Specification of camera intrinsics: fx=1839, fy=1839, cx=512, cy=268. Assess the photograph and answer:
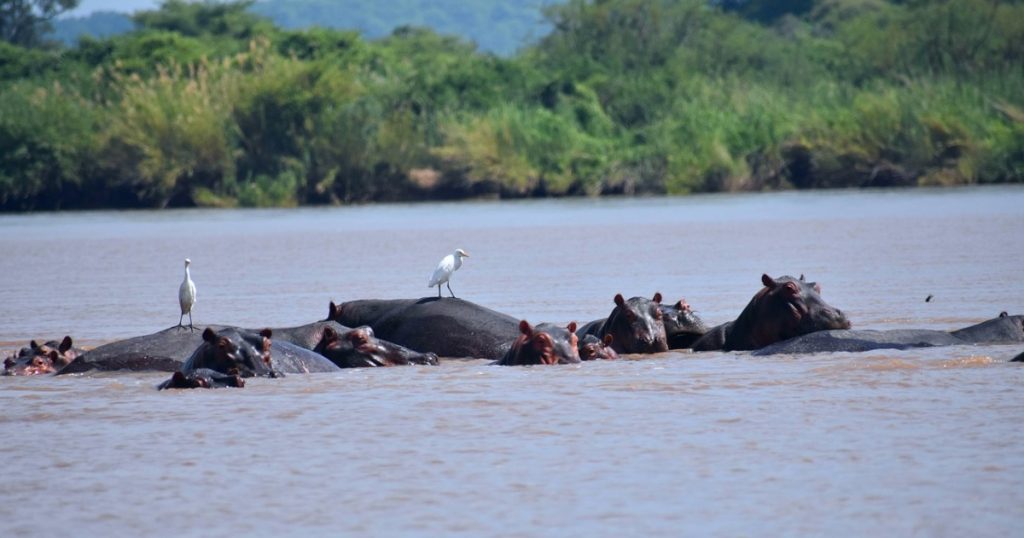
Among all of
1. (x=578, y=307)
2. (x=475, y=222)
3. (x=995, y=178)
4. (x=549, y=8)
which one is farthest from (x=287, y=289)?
(x=549, y=8)

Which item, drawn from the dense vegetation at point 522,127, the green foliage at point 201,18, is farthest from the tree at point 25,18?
the dense vegetation at point 522,127

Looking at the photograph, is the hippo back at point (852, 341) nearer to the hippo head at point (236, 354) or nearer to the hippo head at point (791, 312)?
the hippo head at point (791, 312)

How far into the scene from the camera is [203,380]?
34.1 feet

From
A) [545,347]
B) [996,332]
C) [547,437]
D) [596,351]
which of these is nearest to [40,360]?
[545,347]

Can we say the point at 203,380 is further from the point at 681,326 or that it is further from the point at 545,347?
the point at 681,326

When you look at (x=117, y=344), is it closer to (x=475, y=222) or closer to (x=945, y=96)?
(x=475, y=222)

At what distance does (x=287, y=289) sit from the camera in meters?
18.9

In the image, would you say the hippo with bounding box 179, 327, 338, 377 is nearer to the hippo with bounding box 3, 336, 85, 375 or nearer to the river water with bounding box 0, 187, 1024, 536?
the river water with bounding box 0, 187, 1024, 536

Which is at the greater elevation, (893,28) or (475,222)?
(893,28)

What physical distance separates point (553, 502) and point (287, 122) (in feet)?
130

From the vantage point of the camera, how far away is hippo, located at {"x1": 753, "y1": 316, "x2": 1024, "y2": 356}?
36.4ft

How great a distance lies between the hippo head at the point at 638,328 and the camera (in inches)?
458

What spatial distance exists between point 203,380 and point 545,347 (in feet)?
6.77

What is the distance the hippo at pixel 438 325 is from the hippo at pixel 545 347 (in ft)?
2.02
